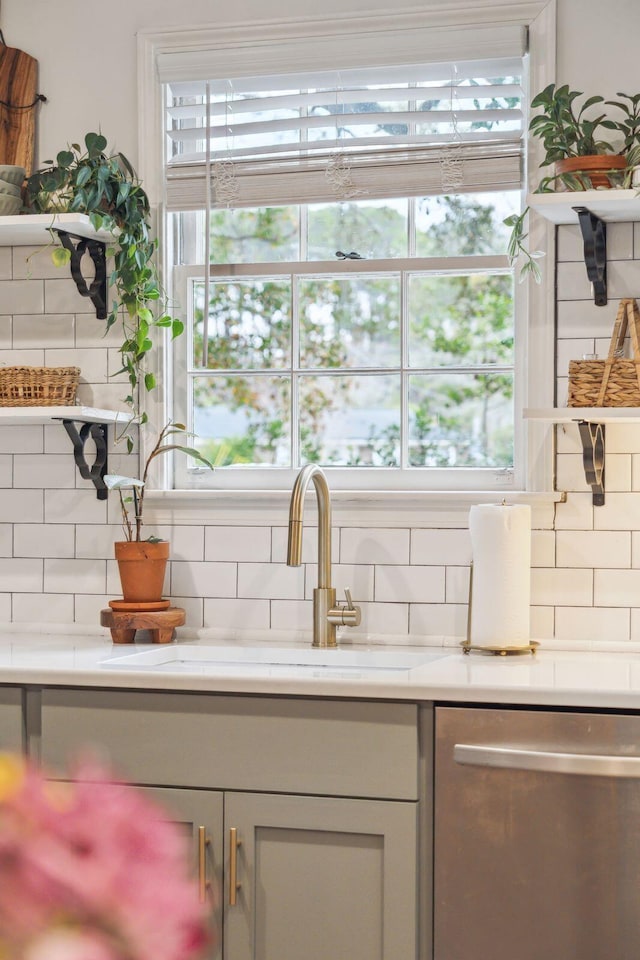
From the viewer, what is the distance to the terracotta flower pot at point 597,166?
2469 millimetres

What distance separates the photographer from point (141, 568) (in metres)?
2.73

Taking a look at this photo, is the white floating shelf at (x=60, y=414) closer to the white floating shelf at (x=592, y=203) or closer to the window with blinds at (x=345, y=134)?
the window with blinds at (x=345, y=134)

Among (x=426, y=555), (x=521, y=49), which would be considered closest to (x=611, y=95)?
(x=521, y=49)

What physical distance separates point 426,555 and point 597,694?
818 mm

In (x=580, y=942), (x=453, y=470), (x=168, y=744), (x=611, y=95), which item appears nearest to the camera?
(x=580, y=942)

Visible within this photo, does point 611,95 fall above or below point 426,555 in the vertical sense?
above

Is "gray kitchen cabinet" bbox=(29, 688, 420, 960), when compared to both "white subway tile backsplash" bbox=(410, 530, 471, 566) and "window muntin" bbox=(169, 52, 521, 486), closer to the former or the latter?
"white subway tile backsplash" bbox=(410, 530, 471, 566)

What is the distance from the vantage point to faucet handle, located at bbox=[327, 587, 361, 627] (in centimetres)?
260

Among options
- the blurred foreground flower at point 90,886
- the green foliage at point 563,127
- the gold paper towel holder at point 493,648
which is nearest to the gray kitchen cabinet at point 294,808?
the gold paper towel holder at point 493,648

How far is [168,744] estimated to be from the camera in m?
2.16

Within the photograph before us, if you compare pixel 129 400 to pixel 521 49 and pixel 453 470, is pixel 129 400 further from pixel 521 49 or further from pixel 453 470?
pixel 521 49

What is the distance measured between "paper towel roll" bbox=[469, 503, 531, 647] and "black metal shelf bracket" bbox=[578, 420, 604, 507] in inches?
9.0

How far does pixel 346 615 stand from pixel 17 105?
1672 mm

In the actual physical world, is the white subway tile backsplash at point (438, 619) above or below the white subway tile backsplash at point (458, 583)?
below
